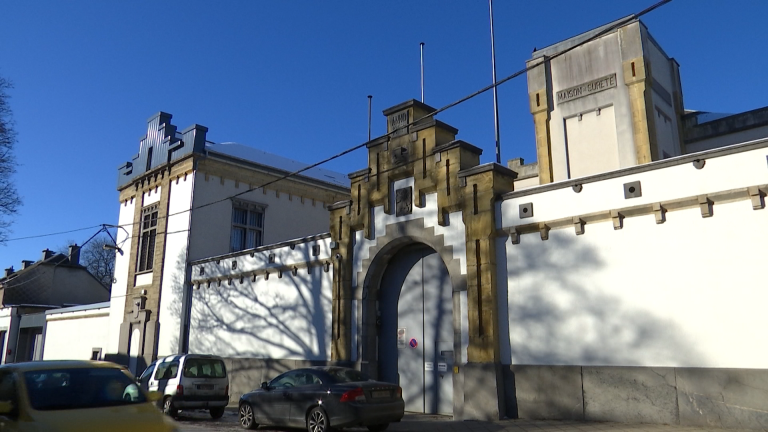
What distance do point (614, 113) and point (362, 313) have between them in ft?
44.6

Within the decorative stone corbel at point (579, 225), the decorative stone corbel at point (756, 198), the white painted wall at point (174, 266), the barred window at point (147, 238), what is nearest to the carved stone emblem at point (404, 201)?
the decorative stone corbel at point (579, 225)

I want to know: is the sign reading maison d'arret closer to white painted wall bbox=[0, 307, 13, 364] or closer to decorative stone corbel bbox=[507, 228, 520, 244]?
decorative stone corbel bbox=[507, 228, 520, 244]

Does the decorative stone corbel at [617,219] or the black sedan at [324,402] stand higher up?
the decorative stone corbel at [617,219]

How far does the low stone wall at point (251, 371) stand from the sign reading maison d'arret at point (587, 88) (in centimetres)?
1515

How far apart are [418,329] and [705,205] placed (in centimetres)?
733

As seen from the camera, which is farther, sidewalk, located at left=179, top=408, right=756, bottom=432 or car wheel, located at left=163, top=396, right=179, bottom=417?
car wheel, located at left=163, top=396, right=179, bottom=417

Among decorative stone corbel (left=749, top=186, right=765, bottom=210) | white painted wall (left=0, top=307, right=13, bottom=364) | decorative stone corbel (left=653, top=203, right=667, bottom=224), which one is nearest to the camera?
decorative stone corbel (left=749, top=186, right=765, bottom=210)

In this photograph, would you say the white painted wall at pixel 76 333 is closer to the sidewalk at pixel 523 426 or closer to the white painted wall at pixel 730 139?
the sidewalk at pixel 523 426

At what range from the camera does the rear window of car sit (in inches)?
576

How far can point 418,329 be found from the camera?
1480 centimetres

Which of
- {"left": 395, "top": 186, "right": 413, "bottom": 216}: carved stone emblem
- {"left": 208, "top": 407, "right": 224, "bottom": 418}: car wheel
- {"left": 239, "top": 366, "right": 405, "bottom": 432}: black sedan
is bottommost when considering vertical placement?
{"left": 208, "top": 407, "right": 224, "bottom": 418}: car wheel

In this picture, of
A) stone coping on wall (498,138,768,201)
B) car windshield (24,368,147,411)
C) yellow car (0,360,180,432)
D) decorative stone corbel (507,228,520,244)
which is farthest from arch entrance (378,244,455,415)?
car windshield (24,368,147,411)

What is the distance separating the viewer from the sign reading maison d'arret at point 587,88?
22.7 metres

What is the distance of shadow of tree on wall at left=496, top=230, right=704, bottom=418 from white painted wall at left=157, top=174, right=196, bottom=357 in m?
13.9
